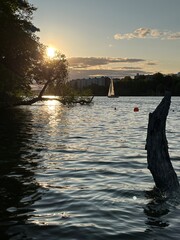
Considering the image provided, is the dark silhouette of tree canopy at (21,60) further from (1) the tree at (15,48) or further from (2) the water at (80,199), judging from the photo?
(2) the water at (80,199)

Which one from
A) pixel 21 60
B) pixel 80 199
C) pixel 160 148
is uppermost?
pixel 21 60

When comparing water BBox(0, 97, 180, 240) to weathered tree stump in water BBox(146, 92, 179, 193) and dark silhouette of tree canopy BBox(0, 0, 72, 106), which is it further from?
dark silhouette of tree canopy BBox(0, 0, 72, 106)

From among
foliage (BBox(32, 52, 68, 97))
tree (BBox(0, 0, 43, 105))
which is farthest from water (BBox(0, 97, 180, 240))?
foliage (BBox(32, 52, 68, 97))

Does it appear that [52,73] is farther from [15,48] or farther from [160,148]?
[160,148]

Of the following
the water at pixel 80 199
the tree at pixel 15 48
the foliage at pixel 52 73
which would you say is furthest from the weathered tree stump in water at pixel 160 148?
the foliage at pixel 52 73

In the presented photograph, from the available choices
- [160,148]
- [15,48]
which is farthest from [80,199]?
[15,48]

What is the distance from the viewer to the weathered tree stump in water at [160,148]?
35.0 ft

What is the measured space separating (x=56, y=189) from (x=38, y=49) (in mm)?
49702

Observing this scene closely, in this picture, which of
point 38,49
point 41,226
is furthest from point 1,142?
point 38,49

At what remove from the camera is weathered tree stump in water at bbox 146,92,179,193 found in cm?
1066

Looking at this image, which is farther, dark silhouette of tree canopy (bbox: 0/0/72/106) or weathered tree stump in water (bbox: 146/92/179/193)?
dark silhouette of tree canopy (bbox: 0/0/72/106)

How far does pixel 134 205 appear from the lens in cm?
1025

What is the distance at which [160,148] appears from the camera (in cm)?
1089

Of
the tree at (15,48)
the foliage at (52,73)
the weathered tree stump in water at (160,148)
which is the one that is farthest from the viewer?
the foliage at (52,73)
